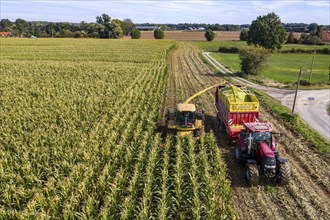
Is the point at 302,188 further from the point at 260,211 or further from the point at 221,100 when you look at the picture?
the point at 221,100

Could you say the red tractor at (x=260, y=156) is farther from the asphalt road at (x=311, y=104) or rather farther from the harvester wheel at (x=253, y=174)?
the asphalt road at (x=311, y=104)

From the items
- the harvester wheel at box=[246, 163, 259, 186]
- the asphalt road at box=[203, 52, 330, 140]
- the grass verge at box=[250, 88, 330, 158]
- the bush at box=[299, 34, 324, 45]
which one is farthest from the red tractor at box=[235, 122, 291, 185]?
the bush at box=[299, 34, 324, 45]

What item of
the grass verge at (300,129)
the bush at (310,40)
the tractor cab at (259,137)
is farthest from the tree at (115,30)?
the tractor cab at (259,137)

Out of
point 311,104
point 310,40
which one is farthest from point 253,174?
point 310,40

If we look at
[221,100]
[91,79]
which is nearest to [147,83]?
[91,79]

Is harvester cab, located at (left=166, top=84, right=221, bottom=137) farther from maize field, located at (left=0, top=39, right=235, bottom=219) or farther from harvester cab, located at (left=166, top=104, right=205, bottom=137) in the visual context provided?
maize field, located at (left=0, top=39, right=235, bottom=219)

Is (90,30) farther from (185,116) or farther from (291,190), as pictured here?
(291,190)
